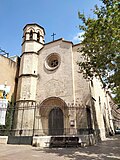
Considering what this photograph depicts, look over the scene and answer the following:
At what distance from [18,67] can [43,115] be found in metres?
7.05

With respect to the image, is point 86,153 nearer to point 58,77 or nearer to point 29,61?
point 58,77

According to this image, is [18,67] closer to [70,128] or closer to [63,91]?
[63,91]

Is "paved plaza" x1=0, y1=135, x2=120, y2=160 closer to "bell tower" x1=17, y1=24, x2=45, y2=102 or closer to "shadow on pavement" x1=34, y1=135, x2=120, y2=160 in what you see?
"shadow on pavement" x1=34, y1=135, x2=120, y2=160

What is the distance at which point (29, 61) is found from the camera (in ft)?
55.3

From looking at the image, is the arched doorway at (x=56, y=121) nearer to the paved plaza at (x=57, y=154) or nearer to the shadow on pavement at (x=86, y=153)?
the shadow on pavement at (x=86, y=153)

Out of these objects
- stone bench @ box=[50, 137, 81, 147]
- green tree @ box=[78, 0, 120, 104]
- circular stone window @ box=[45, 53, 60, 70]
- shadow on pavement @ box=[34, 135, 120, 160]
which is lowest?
shadow on pavement @ box=[34, 135, 120, 160]

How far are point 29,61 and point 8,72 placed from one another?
106 inches

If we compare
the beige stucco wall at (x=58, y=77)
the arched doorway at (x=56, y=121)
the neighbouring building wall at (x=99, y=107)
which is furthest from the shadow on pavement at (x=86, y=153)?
the neighbouring building wall at (x=99, y=107)

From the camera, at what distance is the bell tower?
50.3 ft

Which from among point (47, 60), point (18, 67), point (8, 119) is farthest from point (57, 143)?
point (18, 67)

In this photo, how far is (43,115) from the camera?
14.6 m

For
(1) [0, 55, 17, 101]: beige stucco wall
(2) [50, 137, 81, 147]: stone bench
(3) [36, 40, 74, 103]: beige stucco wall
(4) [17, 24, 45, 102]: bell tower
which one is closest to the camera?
(2) [50, 137, 81, 147]: stone bench

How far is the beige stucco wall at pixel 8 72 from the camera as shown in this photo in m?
15.8

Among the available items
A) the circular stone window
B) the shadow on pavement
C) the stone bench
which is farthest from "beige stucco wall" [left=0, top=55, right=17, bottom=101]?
the shadow on pavement
